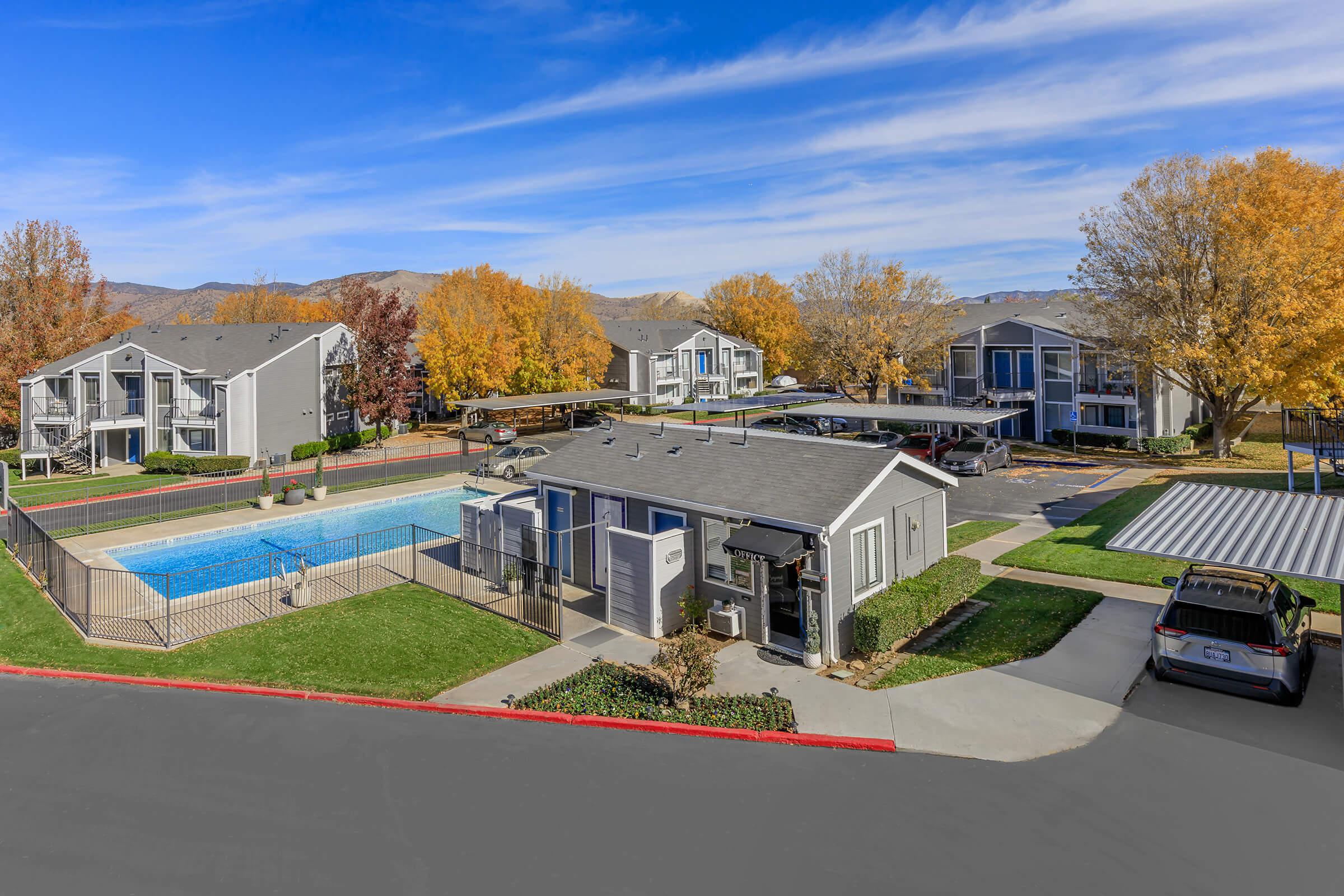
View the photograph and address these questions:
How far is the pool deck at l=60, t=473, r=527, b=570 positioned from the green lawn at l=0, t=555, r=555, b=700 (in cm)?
630

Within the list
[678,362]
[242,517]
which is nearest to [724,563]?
[242,517]

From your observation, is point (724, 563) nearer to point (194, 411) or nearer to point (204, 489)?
point (204, 489)

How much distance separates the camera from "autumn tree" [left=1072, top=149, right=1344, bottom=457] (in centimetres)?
3092

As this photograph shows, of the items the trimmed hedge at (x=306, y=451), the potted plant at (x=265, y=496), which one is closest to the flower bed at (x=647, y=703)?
the potted plant at (x=265, y=496)

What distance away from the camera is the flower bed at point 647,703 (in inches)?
474

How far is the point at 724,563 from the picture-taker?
16328 mm

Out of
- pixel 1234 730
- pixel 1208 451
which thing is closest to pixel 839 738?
pixel 1234 730

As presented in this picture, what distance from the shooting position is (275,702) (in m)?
13.3

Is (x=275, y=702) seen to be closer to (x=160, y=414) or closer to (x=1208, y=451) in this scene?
(x=160, y=414)

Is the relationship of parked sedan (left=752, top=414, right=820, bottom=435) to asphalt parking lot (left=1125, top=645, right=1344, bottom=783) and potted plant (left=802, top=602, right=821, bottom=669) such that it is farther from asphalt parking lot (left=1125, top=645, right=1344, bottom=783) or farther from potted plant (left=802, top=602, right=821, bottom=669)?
asphalt parking lot (left=1125, top=645, right=1344, bottom=783)

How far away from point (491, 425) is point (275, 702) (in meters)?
37.0

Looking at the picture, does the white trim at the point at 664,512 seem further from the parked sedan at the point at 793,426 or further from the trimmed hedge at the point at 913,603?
the parked sedan at the point at 793,426

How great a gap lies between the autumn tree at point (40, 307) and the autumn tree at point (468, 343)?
69.9 feet

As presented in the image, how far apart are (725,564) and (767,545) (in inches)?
74.7
